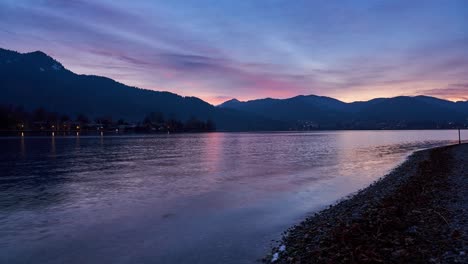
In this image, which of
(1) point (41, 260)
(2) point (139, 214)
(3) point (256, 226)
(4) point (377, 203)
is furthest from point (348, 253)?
(2) point (139, 214)

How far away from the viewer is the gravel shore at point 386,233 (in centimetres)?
909

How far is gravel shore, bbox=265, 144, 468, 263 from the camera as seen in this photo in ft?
29.8

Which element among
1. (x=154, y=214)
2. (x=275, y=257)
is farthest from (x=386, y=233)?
(x=154, y=214)

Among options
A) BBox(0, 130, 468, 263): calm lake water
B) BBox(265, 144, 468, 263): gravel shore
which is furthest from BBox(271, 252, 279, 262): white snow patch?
BBox(0, 130, 468, 263): calm lake water

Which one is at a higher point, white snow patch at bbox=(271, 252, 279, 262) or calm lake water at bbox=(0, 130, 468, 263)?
white snow patch at bbox=(271, 252, 279, 262)

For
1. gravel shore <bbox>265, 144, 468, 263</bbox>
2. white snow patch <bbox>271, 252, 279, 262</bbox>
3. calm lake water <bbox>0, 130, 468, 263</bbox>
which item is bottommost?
calm lake water <bbox>0, 130, 468, 263</bbox>

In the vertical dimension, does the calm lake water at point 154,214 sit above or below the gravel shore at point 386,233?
below

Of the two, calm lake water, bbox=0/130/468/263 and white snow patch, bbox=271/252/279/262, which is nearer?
white snow patch, bbox=271/252/279/262

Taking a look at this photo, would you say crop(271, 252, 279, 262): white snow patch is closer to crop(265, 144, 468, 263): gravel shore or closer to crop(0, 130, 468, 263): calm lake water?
crop(265, 144, 468, 263): gravel shore

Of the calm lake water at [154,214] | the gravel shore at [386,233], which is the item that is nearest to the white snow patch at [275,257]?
the gravel shore at [386,233]

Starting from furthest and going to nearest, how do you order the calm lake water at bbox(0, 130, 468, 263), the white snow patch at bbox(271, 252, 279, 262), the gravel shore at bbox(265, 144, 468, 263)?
the calm lake water at bbox(0, 130, 468, 263)
the white snow patch at bbox(271, 252, 279, 262)
the gravel shore at bbox(265, 144, 468, 263)

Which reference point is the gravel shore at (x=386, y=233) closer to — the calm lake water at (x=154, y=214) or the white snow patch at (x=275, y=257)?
the white snow patch at (x=275, y=257)

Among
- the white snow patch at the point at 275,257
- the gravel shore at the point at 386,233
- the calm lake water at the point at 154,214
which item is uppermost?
the gravel shore at the point at 386,233

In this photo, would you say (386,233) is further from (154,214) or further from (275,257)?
(154,214)
